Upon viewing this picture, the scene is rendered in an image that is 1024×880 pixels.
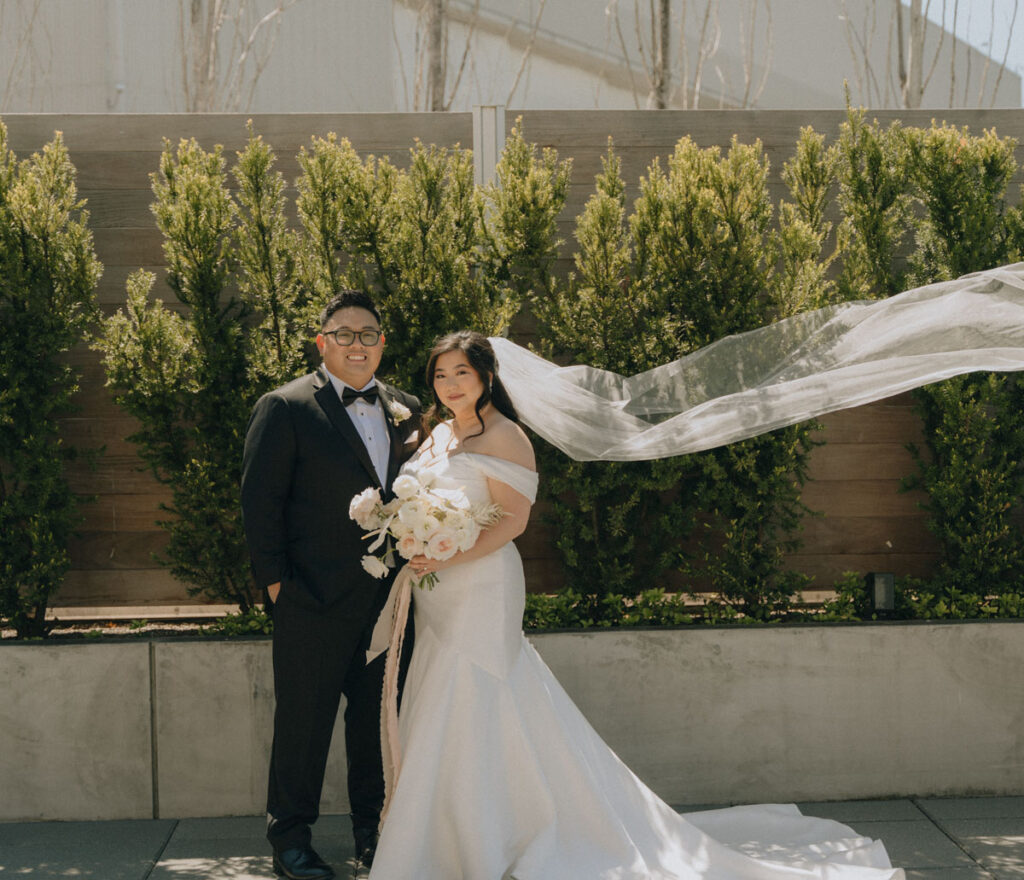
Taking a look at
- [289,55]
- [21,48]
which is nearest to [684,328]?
[289,55]

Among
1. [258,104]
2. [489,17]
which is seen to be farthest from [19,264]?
[489,17]

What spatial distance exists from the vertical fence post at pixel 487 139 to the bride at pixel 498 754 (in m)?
1.61

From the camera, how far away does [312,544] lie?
11.3ft

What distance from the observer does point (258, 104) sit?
9.01 m

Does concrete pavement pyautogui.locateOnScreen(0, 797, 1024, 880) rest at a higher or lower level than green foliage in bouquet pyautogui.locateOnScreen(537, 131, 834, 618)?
lower

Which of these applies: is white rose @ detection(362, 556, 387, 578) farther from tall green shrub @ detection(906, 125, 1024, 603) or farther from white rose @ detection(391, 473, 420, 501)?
tall green shrub @ detection(906, 125, 1024, 603)

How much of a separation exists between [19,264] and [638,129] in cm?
278

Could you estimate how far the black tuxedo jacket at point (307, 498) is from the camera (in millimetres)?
3387

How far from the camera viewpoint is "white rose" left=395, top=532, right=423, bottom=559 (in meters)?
3.17

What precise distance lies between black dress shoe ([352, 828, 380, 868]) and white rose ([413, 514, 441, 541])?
120 centimetres

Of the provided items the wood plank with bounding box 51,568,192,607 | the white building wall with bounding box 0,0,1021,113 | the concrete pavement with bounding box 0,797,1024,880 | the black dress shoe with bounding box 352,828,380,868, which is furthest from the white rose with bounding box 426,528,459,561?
the white building wall with bounding box 0,0,1021,113

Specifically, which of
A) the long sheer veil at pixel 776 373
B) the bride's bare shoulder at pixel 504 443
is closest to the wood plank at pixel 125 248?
the long sheer veil at pixel 776 373

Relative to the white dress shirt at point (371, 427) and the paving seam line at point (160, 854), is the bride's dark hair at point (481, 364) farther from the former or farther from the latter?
the paving seam line at point (160, 854)

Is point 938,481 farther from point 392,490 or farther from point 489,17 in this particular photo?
point 489,17
